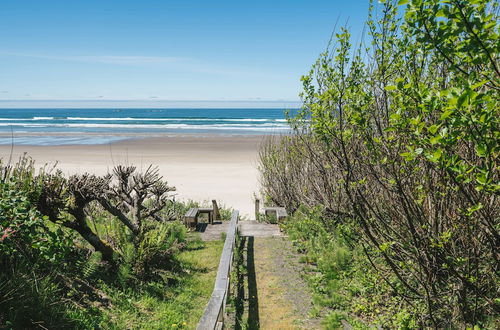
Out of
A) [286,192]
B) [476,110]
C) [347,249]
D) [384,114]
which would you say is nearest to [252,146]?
[286,192]

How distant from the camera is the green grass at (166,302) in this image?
5258 millimetres

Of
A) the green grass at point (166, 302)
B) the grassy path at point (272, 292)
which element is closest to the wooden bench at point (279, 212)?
the grassy path at point (272, 292)

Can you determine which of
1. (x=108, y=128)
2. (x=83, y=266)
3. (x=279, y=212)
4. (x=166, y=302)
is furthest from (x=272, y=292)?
(x=108, y=128)

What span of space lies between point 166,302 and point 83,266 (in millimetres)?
1403

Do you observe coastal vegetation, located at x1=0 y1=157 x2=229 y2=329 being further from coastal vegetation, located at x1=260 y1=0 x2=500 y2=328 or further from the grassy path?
coastal vegetation, located at x1=260 y1=0 x2=500 y2=328

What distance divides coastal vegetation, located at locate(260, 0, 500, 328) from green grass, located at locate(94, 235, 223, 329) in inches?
77.5

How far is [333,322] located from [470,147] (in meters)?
3.11

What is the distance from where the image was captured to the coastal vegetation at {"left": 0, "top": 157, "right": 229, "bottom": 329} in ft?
14.2

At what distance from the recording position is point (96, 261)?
610 centimetres

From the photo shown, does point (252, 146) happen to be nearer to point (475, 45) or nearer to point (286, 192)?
point (286, 192)

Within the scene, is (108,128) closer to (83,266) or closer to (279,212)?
(279,212)

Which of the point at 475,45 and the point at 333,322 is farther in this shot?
the point at 333,322

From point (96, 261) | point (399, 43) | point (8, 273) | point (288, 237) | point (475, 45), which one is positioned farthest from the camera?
point (288, 237)

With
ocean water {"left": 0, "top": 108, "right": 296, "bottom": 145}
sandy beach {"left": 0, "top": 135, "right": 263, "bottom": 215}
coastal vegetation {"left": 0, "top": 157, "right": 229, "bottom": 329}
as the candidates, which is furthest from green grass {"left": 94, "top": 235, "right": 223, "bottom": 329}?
ocean water {"left": 0, "top": 108, "right": 296, "bottom": 145}
